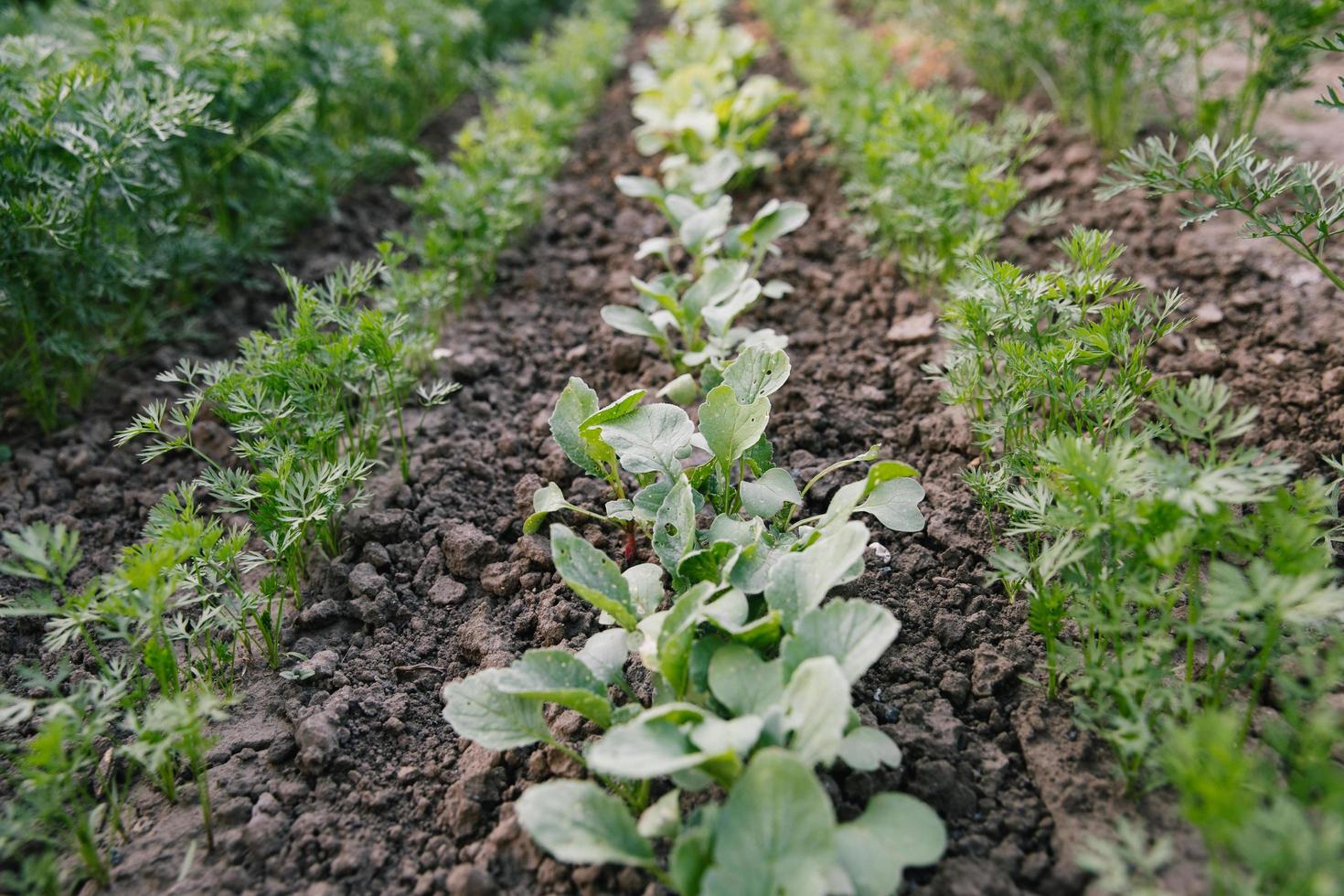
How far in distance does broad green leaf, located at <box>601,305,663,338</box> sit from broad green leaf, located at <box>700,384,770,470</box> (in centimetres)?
74

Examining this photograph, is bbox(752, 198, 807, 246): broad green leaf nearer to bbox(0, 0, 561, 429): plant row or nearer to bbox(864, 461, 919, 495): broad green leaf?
bbox(864, 461, 919, 495): broad green leaf

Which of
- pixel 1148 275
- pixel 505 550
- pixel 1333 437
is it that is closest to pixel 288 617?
pixel 505 550

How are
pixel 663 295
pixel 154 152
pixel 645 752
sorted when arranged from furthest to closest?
pixel 154 152
pixel 663 295
pixel 645 752

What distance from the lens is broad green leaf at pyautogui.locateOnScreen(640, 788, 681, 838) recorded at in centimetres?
157

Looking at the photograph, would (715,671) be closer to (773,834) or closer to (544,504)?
(773,834)

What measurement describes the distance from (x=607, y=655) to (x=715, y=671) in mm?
261

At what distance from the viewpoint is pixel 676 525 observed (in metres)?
1.99

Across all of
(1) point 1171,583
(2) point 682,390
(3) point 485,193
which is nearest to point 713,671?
(1) point 1171,583

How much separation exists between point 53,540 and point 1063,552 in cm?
177

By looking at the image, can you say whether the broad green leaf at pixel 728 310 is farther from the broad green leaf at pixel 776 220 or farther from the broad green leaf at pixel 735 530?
the broad green leaf at pixel 735 530

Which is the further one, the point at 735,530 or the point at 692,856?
the point at 735,530

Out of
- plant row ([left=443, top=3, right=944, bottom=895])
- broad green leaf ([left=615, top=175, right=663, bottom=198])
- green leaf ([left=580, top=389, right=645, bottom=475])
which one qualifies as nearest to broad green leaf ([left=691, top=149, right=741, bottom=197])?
broad green leaf ([left=615, top=175, right=663, bottom=198])

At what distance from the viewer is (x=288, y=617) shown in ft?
7.38

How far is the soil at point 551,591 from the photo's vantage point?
169 centimetres
